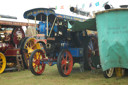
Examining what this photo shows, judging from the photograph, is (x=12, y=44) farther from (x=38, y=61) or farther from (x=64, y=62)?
(x=64, y=62)

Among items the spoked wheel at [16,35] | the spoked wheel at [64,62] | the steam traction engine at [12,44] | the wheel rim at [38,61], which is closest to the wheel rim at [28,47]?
the steam traction engine at [12,44]

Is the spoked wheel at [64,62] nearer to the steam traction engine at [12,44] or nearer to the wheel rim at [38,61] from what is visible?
the wheel rim at [38,61]

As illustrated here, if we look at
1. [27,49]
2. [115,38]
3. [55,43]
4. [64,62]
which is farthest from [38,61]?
[115,38]

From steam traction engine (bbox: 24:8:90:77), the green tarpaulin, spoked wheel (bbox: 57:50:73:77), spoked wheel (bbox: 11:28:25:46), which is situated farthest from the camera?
spoked wheel (bbox: 11:28:25:46)

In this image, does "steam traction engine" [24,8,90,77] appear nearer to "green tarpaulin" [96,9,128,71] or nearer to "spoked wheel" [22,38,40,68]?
→ "spoked wheel" [22,38,40,68]

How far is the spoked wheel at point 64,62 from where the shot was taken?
219 inches

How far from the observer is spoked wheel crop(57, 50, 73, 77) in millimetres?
5562

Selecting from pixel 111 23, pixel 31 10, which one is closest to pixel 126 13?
pixel 111 23

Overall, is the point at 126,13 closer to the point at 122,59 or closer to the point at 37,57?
the point at 122,59


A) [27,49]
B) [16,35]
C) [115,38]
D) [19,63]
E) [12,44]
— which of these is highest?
[115,38]

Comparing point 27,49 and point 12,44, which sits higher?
point 12,44

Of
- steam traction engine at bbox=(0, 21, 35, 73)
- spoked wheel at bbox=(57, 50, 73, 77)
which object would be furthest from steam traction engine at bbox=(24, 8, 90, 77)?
steam traction engine at bbox=(0, 21, 35, 73)

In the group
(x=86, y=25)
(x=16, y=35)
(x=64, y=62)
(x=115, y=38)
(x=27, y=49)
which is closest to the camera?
(x=115, y=38)

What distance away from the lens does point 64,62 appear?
19.3 ft
